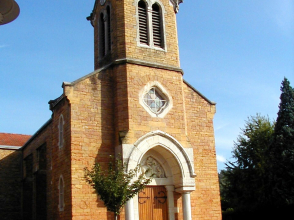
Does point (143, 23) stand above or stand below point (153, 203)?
above

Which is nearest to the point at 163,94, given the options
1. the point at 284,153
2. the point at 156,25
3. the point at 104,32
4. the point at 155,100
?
the point at 155,100

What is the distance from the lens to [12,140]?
2942cm

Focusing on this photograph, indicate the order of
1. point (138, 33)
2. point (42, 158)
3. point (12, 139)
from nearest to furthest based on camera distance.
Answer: point (138, 33) → point (42, 158) → point (12, 139)

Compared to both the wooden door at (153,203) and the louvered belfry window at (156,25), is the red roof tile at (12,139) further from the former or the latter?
the wooden door at (153,203)

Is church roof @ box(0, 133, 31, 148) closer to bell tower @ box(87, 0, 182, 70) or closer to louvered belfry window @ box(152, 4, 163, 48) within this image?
bell tower @ box(87, 0, 182, 70)

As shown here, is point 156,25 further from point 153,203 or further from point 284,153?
point 284,153

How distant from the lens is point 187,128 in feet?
55.2

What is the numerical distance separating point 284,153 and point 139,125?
14.0 m

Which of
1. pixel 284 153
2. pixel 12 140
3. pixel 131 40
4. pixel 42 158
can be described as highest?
pixel 131 40

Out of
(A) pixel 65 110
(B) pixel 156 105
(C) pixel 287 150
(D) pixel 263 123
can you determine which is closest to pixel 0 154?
(A) pixel 65 110

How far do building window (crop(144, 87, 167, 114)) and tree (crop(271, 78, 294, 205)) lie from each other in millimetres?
12751

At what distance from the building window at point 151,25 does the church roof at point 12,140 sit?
15339 mm

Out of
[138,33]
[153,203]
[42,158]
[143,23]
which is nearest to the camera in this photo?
[153,203]

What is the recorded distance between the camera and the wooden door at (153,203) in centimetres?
1497
